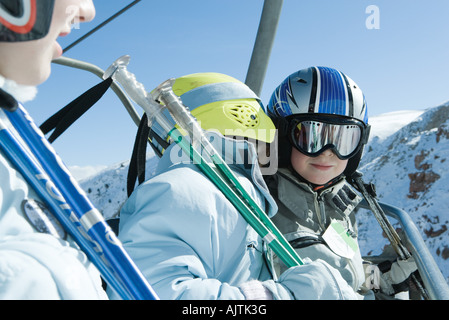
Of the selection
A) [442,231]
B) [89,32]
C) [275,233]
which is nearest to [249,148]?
[275,233]

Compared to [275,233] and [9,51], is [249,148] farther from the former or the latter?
[9,51]

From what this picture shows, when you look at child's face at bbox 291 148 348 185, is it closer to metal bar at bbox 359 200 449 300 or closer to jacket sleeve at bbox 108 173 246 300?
metal bar at bbox 359 200 449 300

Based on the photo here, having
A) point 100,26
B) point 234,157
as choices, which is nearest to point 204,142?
point 234,157

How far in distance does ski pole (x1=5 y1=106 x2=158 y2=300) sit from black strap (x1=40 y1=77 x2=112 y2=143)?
0.70 m

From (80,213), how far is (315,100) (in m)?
1.77

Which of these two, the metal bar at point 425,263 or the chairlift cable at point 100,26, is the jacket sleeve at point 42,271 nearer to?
the metal bar at point 425,263

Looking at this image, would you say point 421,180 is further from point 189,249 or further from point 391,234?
point 189,249

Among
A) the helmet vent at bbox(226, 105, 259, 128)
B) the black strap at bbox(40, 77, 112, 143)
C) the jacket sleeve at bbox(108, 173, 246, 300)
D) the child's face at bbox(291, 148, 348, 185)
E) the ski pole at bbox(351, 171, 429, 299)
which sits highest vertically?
the black strap at bbox(40, 77, 112, 143)

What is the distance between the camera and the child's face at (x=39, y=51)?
2.73 ft

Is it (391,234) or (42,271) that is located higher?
(42,271)

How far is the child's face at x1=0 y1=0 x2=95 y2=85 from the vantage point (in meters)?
0.83

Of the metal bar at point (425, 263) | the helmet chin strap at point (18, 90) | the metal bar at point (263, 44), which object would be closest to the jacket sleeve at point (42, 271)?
the helmet chin strap at point (18, 90)

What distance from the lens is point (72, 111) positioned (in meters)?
1.59

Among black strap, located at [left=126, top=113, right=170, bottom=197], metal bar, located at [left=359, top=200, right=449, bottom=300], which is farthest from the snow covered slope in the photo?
black strap, located at [left=126, top=113, right=170, bottom=197]
